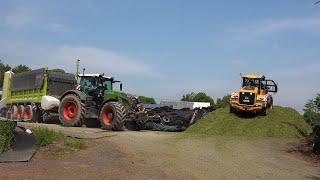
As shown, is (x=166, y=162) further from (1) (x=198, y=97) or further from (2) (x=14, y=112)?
(1) (x=198, y=97)

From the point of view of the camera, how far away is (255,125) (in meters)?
23.3

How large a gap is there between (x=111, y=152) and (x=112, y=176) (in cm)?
319

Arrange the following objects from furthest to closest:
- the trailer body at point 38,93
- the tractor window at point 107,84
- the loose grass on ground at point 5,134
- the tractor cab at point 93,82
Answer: the trailer body at point 38,93, the tractor window at point 107,84, the tractor cab at point 93,82, the loose grass on ground at point 5,134

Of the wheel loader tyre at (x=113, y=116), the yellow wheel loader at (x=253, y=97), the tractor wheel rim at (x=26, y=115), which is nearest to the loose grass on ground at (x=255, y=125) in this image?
the yellow wheel loader at (x=253, y=97)

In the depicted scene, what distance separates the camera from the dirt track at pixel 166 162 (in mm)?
11539

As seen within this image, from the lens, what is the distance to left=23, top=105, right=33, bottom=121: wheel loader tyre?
99.2ft

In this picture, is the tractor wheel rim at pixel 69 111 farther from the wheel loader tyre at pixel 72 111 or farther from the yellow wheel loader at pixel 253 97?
the yellow wheel loader at pixel 253 97

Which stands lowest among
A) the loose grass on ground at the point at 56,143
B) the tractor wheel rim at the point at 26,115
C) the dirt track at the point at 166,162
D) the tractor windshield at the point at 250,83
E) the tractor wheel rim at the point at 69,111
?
the dirt track at the point at 166,162

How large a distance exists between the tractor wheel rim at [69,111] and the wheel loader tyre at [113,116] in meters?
2.34

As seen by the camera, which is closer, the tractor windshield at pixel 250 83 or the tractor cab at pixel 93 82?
the tractor windshield at pixel 250 83

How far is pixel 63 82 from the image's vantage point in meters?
30.4

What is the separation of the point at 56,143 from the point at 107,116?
917 centimetres

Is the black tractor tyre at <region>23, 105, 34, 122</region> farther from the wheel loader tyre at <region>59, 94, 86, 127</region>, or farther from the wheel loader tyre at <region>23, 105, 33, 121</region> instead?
the wheel loader tyre at <region>59, 94, 86, 127</region>

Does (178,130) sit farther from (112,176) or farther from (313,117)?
(112,176)
